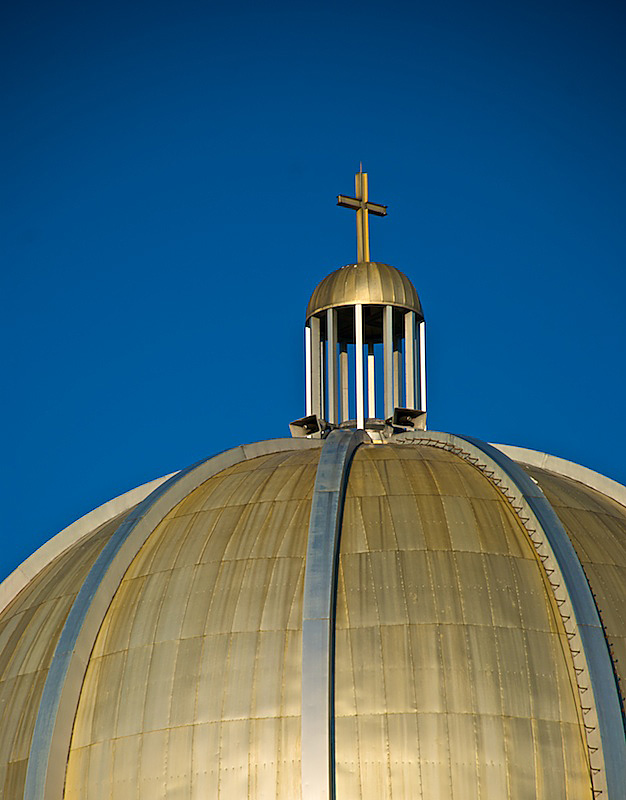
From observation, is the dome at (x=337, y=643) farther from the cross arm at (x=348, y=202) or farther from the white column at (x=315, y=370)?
the cross arm at (x=348, y=202)

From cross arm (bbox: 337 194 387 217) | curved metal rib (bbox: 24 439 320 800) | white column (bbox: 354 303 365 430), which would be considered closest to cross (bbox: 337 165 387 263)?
cross arm (bbox: 337 194 387 217)

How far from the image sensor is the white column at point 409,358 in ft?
129

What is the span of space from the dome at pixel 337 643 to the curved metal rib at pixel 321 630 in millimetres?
59

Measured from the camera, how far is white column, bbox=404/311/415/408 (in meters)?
39.3

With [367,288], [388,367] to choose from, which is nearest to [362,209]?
[367,288]

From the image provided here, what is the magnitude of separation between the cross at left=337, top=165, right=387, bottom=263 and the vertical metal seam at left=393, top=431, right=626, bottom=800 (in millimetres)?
8205

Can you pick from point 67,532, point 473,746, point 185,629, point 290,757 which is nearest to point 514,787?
point 473,746

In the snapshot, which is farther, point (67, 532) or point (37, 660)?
point (67, 532)

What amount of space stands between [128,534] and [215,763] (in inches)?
238

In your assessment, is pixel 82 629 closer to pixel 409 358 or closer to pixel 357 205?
pixel 409 358

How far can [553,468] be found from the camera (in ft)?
122

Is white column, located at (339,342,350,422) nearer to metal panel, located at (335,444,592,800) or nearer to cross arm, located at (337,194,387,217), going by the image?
cross arm, located at (337,194,387,217)

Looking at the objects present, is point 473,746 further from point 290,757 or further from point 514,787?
point 290,757

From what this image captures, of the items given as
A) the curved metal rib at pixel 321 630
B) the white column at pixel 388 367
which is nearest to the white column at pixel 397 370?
the white column at pixel 388 367
